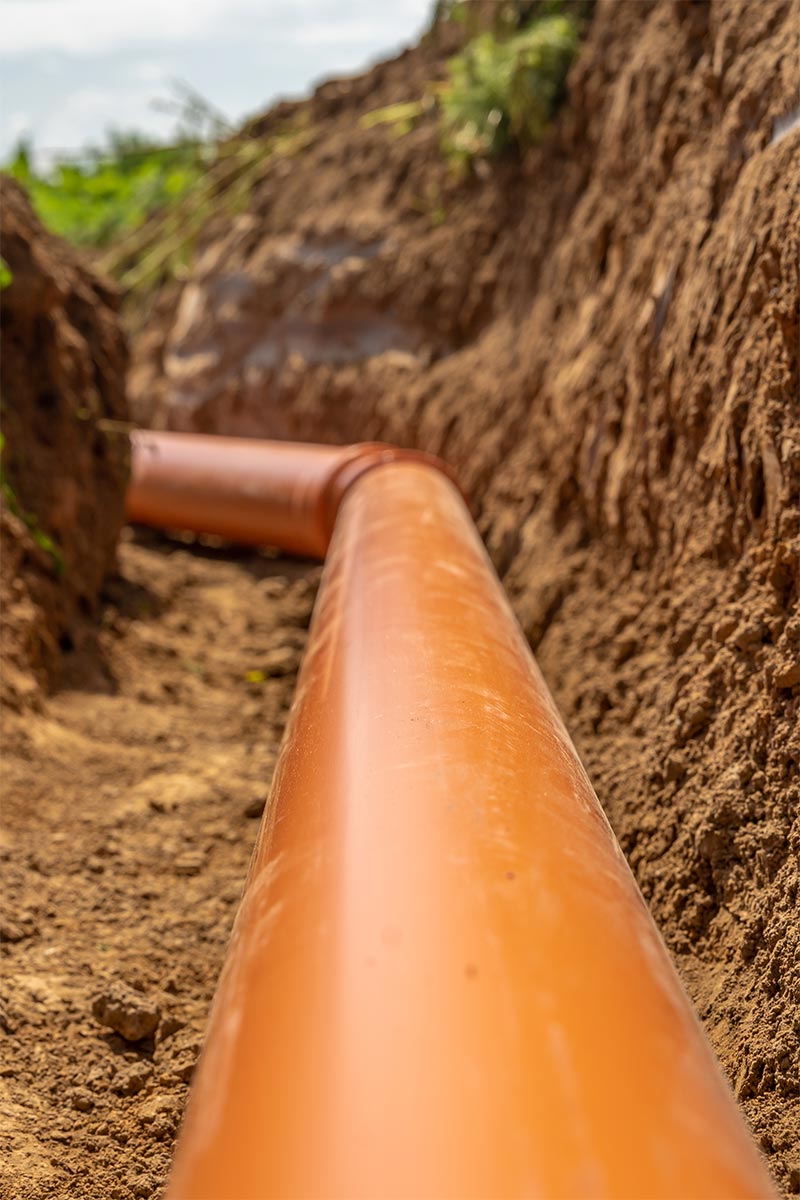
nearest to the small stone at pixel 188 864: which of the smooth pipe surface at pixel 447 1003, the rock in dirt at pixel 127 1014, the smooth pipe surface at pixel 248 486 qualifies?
the rock in dirt at pixel 127 1014

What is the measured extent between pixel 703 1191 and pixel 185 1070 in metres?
1.19

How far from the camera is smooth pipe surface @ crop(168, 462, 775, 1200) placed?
0.92 meters

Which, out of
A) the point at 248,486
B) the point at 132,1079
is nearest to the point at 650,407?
the point at 132,1079

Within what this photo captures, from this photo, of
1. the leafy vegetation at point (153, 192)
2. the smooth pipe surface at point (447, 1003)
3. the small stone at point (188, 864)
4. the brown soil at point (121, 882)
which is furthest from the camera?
the leafy vegetation at point (153, 192)

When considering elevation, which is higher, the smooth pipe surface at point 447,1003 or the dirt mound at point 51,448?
the smooth pipe surface at point 447,1003

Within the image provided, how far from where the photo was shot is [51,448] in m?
3.79

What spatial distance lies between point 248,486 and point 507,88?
2.41 meters

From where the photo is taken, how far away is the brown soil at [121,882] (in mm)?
1695

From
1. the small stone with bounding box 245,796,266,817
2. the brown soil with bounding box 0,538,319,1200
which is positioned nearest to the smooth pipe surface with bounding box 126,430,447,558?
the brown soil with bounding box 0,538,319,1200

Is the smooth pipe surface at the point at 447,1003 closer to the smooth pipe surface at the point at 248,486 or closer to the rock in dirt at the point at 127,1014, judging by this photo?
the rock in dirt at the point at 127,1014

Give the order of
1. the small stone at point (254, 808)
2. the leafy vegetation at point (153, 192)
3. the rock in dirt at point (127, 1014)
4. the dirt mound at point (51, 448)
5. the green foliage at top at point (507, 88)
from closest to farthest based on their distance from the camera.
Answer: the rock in dirt at point (127, 1014)
the small stone at point (254, 808)
the dirt mound at point (51, 448)
the green foliage at top at point (507, 88)
the leafy vegetation at point (153, 192)

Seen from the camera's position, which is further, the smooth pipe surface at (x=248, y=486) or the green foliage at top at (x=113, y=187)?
the green foliage at top at (x=113, y=187)

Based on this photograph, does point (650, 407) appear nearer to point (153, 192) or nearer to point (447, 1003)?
point (447, 1003)

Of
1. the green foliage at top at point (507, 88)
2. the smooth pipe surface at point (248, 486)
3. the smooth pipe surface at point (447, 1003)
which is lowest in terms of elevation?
the smooth pipe surface at point (248, 486)
